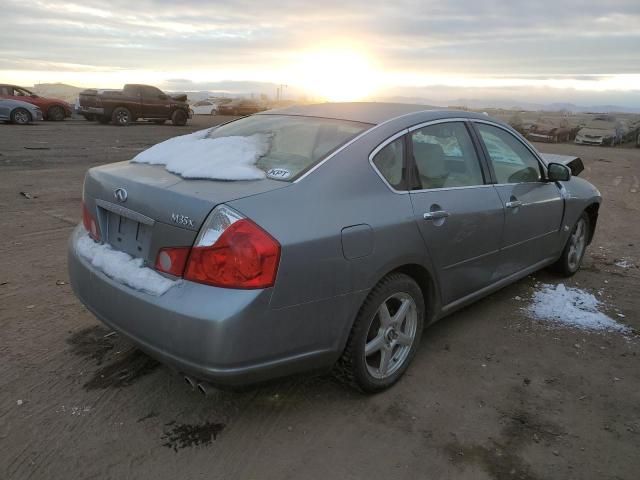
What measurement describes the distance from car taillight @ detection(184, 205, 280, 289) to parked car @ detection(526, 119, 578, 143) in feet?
84.9

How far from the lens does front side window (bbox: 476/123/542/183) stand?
158 inches

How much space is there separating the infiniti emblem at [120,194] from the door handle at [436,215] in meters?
1.64

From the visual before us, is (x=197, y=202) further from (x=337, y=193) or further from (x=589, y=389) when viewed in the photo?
(x=589, y=389)

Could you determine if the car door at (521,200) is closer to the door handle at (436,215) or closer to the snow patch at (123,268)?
the door handle at (436,215)

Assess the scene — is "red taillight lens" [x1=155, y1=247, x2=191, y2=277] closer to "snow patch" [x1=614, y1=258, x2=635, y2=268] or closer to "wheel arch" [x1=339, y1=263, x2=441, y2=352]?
"wheel arch" [x1=339, y1=263, x2=441, y2=352]

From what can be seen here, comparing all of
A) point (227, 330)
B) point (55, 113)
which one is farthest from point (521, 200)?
point (55, 113)

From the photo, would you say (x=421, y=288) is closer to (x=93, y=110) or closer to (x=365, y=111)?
(x=365, y=111)

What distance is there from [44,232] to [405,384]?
448 centimetres

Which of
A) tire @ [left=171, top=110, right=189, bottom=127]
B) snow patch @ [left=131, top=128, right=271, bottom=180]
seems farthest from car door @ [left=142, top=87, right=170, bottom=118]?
snow patch @ [left=131, top=128, right=271, bottom=180]

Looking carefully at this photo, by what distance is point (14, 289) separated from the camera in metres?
4.37

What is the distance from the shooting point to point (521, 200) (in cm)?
412

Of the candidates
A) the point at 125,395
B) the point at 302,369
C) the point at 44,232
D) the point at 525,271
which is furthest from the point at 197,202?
the point at 44,232

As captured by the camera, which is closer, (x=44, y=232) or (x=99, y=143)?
(x=44, y=232)

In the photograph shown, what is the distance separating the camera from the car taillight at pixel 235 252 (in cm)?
240
